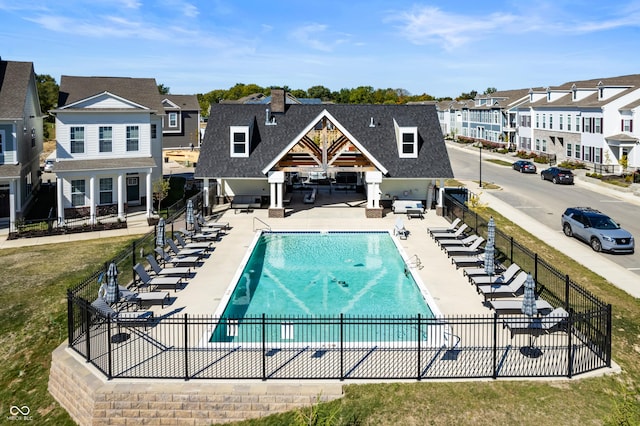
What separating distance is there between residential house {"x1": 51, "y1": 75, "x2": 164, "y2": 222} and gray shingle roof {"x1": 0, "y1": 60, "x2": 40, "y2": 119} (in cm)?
201

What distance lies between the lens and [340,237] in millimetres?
30250

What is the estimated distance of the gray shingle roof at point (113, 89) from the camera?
1353 inches

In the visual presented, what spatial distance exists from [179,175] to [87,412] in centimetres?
4499

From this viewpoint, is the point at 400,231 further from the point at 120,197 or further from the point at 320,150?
the point at 120,197

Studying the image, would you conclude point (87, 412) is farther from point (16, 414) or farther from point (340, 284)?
point (340, 284)

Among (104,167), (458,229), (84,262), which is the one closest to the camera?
(84,262)

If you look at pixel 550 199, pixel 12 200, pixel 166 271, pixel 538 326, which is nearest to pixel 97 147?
pixel 12 200

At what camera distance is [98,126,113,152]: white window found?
112ft

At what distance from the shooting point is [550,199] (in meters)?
42.2

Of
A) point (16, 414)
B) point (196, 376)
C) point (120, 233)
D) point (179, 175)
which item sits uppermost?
point (179, 175)

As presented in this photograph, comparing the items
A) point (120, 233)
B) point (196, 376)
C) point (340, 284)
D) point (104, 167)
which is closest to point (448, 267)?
point (340, 284)

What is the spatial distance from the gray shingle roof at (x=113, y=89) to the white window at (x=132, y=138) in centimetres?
219

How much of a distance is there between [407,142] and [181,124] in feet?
155

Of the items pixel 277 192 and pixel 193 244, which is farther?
pixel 277 192
